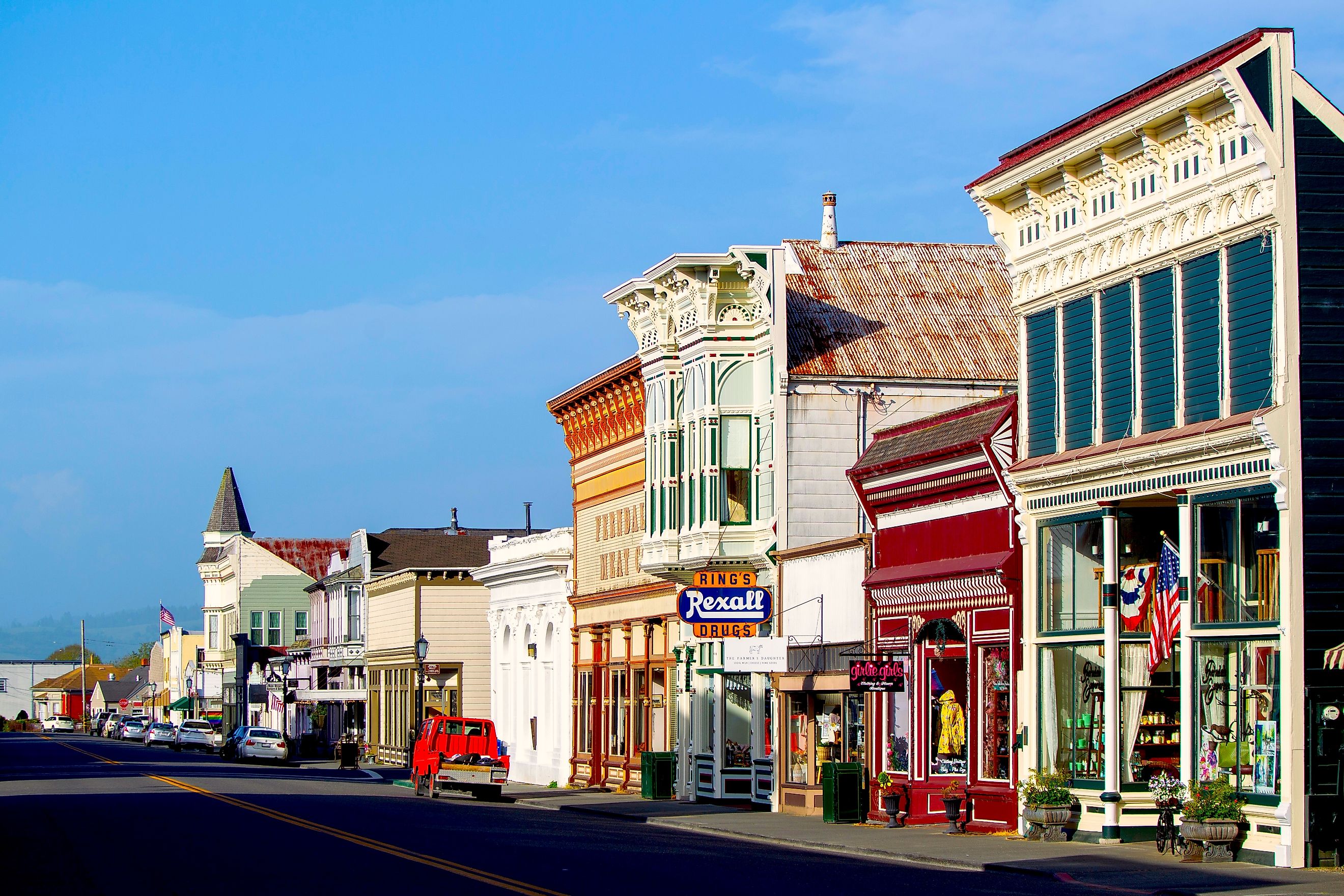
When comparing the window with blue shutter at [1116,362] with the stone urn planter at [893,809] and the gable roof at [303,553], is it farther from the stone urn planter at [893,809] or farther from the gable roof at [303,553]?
the gable roof at [303,553]

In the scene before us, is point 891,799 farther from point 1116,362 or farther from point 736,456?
point 736,456

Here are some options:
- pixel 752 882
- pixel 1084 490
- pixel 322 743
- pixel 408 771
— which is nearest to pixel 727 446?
pixel 1084 490

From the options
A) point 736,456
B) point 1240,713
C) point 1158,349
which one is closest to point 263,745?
point 736,456

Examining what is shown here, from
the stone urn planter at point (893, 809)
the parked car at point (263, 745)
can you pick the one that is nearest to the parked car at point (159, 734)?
the parked car at point (263, 745)

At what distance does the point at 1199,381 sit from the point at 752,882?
29.4ft

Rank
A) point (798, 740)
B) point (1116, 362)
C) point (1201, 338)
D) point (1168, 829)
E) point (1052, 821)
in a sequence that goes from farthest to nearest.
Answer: point (798, 740)
point (1052, 821)
point (1116, 362)
point (1168, 829)
point (1201, 338)

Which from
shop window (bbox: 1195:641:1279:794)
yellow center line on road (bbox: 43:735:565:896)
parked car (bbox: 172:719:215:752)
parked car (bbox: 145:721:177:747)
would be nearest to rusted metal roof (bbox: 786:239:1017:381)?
yellow center line on road (bbox: 43:735:565:896)

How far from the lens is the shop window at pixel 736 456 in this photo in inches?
1569

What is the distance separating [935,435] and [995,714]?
4.98m

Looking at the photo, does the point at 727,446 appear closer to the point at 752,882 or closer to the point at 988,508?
the point at 988,508

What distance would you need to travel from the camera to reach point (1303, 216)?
74.9 ft

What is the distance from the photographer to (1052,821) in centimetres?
2716

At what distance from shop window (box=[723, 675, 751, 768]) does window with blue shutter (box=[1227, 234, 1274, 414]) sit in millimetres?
18375

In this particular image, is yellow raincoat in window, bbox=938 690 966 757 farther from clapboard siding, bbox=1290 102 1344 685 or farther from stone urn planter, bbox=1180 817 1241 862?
clapboard siding, bbox=1290 102 1344 685
